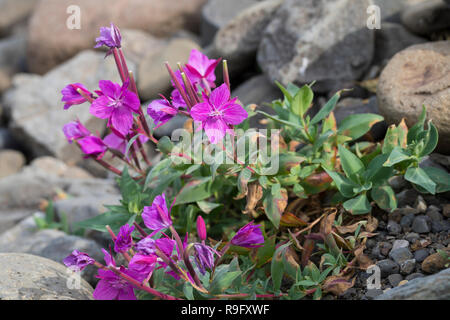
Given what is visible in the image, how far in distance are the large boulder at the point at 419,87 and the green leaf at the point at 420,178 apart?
0.28m

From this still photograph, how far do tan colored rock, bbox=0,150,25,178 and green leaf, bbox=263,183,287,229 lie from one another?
3.75 metres

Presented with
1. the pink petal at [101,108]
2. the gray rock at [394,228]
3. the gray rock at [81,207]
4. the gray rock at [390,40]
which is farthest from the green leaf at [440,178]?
the gray rock at [81,207]

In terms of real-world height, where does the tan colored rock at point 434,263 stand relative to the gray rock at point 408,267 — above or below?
above

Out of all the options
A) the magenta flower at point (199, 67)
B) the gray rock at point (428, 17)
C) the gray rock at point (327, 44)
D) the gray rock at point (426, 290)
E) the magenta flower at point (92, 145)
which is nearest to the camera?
the gray rock at point (426, 290)

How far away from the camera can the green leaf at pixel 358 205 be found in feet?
6.95

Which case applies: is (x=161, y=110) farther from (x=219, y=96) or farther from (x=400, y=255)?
(x=400, y=255)

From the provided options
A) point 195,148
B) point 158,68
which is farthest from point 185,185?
point 158,68

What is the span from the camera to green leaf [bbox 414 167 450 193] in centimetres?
209

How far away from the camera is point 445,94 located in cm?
225

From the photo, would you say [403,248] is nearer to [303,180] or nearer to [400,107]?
[303,180]

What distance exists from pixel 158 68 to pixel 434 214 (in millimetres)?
3130

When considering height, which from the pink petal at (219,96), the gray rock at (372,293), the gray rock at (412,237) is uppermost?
the pink petal at (219,96)

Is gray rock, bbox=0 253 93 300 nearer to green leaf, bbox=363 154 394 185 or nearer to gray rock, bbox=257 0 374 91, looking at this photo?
green leaf, bbox=363 154 394 185

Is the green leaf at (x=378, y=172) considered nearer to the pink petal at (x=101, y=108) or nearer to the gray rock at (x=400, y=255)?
the gray rock at (x=400, y=255)
